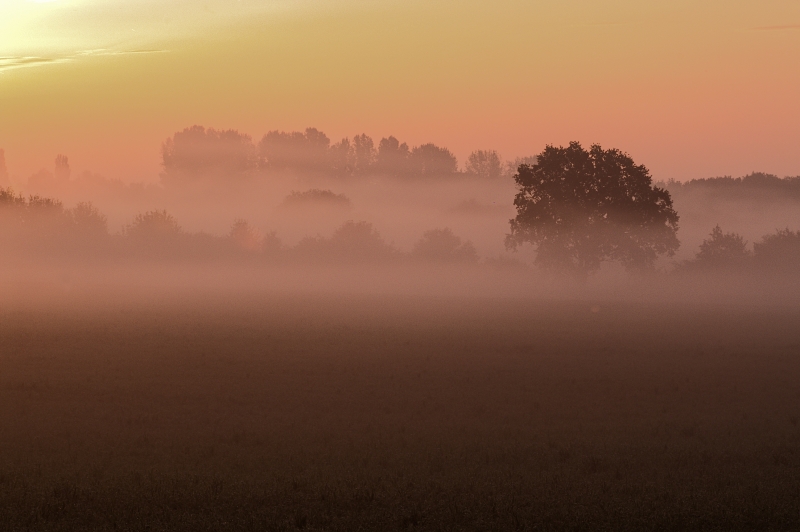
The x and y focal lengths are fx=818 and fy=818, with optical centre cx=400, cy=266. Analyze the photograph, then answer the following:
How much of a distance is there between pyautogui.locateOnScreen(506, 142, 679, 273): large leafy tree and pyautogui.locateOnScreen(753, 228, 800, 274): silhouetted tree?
4661 centimetres

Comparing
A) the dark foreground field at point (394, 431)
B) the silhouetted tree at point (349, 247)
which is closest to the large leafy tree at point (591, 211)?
the dark foreground field at point (394, 431)

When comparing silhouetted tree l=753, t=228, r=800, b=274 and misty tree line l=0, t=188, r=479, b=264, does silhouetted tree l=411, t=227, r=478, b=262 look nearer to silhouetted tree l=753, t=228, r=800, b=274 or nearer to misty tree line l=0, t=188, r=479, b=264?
misty tree line l=0, t=188, r=479, b=264

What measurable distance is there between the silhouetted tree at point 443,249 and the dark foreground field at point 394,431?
112 m

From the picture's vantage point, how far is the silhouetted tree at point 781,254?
5079 inches

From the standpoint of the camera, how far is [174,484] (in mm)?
18922

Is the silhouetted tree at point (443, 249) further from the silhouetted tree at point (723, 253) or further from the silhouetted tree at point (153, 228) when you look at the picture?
the silhouetted tree at point (153, 228)

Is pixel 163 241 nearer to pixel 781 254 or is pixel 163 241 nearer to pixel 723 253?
pixel 723 253

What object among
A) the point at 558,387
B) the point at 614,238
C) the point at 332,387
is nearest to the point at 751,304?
the point at 614,238

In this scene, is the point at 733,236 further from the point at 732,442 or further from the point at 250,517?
the point at 250,517

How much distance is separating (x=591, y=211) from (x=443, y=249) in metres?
75.6

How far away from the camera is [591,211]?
91.0m

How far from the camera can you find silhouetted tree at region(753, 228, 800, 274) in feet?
423

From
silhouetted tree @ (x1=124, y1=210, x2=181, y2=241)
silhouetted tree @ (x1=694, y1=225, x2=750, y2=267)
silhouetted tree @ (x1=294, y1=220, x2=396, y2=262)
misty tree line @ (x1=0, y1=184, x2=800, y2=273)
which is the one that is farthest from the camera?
silhouetted tree @ (x1=124, y1=210, x2=181, y2=241)

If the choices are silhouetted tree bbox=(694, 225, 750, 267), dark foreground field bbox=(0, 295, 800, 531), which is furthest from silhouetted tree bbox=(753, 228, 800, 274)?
dark foreground field bbox=(0, 295, 800, 531)
